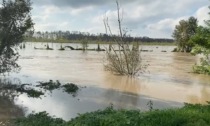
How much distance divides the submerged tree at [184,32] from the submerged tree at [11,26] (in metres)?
57.4

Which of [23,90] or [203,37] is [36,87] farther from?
[203,37]

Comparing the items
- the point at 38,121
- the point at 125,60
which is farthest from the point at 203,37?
the point at 38,121

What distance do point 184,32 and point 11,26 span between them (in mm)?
61309

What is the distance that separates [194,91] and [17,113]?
1029 centimetres

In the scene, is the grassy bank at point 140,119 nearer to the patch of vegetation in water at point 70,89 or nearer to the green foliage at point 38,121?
the green foliage at point 38,121

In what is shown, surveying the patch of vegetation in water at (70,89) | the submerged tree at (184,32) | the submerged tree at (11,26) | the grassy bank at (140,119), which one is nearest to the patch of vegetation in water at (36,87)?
the patch of vegetation in water at (70,89)

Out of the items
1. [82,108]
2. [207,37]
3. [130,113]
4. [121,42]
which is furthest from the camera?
[121,42]

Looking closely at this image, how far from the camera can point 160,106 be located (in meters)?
14.2

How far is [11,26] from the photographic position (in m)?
17.9

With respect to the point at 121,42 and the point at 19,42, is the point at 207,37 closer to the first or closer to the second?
the point at 121,42

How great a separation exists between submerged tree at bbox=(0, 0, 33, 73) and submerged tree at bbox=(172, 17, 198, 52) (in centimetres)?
5744

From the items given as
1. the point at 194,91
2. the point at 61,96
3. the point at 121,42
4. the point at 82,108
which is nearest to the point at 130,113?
the point at 82,108

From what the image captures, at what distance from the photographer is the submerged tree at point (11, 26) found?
697 inches

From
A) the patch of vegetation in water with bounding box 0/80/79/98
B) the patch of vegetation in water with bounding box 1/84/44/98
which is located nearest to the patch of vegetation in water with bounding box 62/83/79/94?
the patch of vegetation in water with bounding box 0/80/79/98
